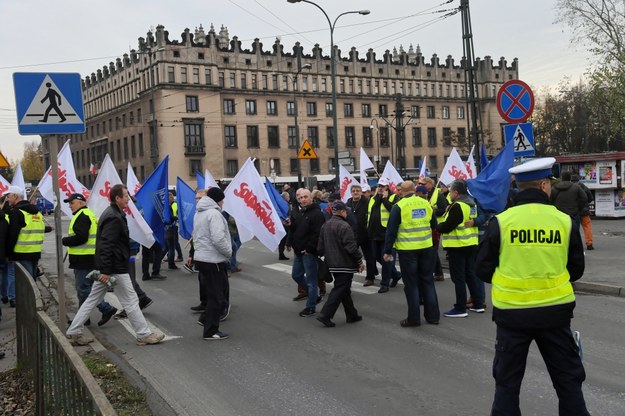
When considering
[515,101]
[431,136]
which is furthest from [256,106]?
[515,101]

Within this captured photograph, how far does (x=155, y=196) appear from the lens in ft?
33.0

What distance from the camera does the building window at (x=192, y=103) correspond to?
62.4 meters

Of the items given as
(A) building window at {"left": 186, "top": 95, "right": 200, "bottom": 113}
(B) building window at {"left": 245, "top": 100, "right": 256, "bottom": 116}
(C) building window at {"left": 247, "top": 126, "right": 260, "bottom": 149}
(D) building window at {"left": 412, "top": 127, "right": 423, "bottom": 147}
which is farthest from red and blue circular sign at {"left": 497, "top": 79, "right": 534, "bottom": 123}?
(D) building window at {"left": 412, "top": 127, "right": 423, "bottom": 147}

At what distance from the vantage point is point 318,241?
844 cm

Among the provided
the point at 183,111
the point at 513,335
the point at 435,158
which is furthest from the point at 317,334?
the point at 435,158

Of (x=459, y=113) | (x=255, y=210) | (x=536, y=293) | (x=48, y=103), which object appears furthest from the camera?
(x=459, y=113)

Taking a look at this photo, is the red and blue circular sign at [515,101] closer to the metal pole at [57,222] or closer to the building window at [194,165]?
the metal pole at [57,222]

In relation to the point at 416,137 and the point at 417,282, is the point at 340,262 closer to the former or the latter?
the point at 417,282

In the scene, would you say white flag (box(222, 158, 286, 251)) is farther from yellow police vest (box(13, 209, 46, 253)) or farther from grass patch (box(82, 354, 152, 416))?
grass patch (box(82, 354, 152, 416))

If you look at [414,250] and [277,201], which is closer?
[414,250]

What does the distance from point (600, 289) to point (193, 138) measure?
5728 centimetres

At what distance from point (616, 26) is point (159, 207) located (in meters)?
29.4

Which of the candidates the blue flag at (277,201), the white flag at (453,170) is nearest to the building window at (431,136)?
the white flag at (453,170)

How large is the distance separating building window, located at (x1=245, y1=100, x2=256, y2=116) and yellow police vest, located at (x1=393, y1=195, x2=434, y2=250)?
198 ft
